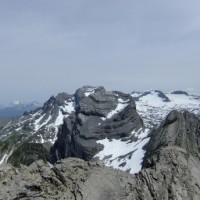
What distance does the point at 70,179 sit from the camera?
36531 mm

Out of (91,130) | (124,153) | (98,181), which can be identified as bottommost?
(91,130)

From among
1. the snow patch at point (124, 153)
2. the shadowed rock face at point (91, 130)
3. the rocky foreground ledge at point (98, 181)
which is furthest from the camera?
the shadowed rock face at point (91, 130)

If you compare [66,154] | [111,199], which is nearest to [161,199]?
[111,199]

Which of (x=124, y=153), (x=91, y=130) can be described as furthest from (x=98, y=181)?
(x=91, y=130)

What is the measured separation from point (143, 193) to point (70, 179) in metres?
5.88

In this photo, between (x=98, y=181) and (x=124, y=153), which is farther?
(x=124, y=153)

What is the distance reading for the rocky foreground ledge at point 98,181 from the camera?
34594 mm

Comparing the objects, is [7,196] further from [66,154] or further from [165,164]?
[66,154]

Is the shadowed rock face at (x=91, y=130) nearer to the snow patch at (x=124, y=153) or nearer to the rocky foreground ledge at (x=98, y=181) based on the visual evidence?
the snow patch at (x=124, y=153)

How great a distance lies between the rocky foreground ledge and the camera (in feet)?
113

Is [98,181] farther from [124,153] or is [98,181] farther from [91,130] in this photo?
[91,130]

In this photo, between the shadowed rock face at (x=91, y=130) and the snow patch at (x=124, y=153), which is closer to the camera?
the snow patch at (x=124, y=153)

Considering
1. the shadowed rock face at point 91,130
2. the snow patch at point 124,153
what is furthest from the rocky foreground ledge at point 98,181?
the shadowed rock face at point 91,130

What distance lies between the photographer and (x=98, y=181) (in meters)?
36.7
